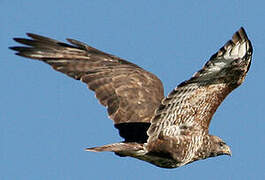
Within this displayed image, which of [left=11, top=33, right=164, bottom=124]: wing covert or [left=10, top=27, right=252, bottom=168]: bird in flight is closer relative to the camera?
A: [left=10, top=27, right=252, bottom=168]: bird in flight

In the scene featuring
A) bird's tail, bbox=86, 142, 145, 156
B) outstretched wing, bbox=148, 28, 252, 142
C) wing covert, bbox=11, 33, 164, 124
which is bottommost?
bird's tail, bbox=86, 142, 145, 156

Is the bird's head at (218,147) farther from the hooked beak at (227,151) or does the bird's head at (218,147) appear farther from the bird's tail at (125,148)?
the bird's tail at (125,148)

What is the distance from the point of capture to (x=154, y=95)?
11609 mm

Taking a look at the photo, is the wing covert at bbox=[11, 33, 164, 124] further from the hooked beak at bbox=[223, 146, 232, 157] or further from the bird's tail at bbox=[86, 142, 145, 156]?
the hooked beak at bbox=[223, 146, 232, 157]

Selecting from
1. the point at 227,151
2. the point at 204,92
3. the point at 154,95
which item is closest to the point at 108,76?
the point at 154,95

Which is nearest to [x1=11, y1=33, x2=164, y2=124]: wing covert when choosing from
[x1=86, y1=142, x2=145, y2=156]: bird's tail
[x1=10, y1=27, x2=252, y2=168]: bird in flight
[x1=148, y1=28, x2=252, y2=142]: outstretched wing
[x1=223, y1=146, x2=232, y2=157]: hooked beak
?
[x1=10, y1=27, x2=252, y2=168]: bird in flight

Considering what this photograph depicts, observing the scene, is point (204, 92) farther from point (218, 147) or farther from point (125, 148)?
point (218, 147)

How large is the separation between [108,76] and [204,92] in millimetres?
2415

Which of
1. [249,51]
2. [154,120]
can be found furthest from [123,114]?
[249,51]

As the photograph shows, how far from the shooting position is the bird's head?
1091 cm

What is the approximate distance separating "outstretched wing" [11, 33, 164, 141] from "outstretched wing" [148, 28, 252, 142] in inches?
37.5

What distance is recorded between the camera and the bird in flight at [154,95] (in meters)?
9.45

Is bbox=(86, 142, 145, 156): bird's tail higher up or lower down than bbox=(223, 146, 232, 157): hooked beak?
higher up

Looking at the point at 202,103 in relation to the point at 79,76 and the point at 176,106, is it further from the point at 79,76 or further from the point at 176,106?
the point at 79,76
